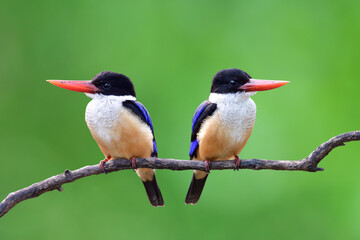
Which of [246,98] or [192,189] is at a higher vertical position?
[246,98]

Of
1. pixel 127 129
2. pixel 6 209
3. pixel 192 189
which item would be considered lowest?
pixel 192 189

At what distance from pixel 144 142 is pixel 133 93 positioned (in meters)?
0.42

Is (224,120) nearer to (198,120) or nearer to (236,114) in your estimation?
(236,114)

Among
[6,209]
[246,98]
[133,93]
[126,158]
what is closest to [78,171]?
[6,209]

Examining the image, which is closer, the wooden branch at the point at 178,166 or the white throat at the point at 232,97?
the wooden branch at the point at 178,166

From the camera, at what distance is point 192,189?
13.0 ft

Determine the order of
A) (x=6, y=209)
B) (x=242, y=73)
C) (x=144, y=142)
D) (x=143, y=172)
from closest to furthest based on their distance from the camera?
(x=6, y=209), (x=242, y=73), (x=144, y=142), (x=143, y=172)

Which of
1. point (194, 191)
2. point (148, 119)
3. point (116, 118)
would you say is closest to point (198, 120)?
point (148, 119)

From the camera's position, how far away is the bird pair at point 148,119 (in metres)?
3.58

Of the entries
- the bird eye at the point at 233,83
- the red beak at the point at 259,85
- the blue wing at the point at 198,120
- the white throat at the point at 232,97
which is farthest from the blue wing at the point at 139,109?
the red beak at the point at 259,85

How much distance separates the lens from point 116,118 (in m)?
3.68

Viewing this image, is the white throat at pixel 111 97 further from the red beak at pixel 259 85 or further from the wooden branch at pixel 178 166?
the red beak at pixel 259 85

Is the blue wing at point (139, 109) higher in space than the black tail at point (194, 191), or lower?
higher

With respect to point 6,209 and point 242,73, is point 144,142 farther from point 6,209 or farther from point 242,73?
point 6,209
